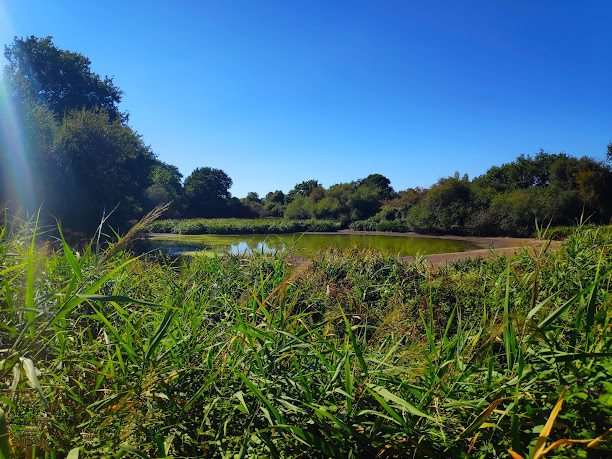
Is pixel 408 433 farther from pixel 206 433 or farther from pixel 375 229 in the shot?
pixel 375 229

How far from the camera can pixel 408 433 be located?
1086 mm

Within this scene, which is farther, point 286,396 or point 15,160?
point 15,160

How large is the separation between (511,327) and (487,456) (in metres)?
0.36

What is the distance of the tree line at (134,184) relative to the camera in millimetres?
16422

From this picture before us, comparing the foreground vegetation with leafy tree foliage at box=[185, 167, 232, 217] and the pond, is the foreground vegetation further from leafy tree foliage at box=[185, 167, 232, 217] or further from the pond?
leafy tree foliage at box=[185, 167, 232, 217]

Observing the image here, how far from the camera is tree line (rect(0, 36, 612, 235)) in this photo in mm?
16422

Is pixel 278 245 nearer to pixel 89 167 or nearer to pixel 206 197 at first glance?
pixel 89 167

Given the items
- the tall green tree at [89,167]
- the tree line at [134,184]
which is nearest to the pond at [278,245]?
the tree line at [134,184]

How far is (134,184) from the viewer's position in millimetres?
21656

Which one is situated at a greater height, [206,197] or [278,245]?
[206,197]

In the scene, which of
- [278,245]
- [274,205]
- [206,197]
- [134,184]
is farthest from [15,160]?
[274,205]

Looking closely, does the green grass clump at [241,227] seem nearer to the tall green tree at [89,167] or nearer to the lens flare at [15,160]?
the tall green tree at [89,167]

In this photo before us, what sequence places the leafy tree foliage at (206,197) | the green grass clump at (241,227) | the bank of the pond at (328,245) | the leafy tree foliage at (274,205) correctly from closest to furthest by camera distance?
the bank of the pond at (328,245) → the green grass clump at (241,227) → the leafy tree foliage at (206,197) → the leafy tree foliage at (274,205)

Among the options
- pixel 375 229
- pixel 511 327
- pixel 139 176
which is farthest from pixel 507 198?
pixel 511 327
